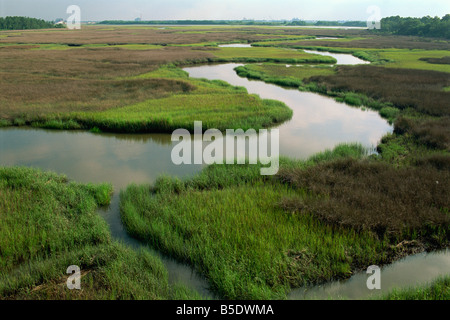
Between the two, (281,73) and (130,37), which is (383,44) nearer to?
(281,73)

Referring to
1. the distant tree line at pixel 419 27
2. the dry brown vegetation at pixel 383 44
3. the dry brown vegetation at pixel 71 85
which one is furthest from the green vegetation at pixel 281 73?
the distant tree line at pixel 419 27

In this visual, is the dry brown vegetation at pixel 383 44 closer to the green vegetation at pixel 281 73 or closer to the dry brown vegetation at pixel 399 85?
the green vegetation at pixel 281 73

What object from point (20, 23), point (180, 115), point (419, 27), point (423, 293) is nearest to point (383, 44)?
point (419, 27)

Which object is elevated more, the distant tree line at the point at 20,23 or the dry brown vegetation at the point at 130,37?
the distant tree line at the point at 20,23

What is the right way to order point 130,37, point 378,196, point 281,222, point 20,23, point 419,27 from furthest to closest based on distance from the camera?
point 20,23 < point 419,27 < point 130,37 < point 378,196 < point 281,222

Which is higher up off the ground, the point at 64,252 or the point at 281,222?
the point at 281,222

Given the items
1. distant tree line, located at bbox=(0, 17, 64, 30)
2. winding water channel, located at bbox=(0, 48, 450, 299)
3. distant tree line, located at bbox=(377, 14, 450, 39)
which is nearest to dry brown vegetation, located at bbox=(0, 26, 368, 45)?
distant tree line, located at bbox=(377, 14, 450, 39)
